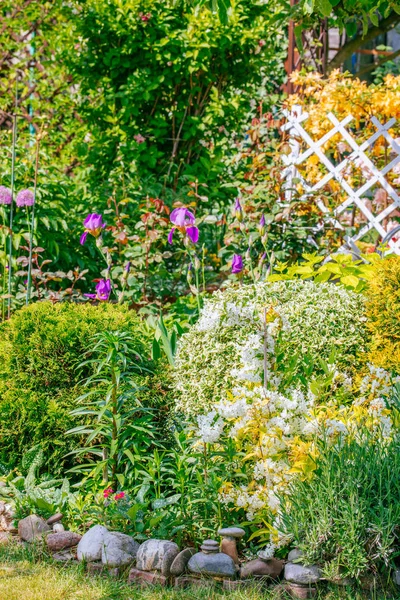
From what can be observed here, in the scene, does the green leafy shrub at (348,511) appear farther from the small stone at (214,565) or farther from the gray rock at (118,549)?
the gray rock at (118,549)

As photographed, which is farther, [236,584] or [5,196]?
[5,196]

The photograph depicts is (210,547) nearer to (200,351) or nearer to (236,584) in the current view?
(236,584)

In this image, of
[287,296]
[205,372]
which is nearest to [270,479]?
[205,372]

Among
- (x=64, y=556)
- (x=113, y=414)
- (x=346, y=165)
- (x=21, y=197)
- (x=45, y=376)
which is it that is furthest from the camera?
(x=346, y=165)

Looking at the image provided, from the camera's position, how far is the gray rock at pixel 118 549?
285cm

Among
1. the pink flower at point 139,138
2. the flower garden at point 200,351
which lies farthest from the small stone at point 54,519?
the pink flower at point 139,138

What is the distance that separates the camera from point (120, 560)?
2.84 meters

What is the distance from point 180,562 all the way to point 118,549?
0.24 m

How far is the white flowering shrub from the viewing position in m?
3.59

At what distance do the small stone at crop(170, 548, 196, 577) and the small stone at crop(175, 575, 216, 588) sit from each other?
3cm

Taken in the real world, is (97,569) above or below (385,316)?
below

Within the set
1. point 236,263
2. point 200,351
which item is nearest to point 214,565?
point 200,351

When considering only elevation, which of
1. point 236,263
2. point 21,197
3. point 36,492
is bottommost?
point 36,492

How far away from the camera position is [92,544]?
2.89 metres
